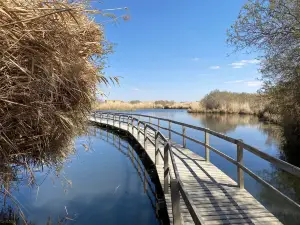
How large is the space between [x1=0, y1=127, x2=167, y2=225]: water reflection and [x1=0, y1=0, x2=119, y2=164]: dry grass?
373 mm

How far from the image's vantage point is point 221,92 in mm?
38531

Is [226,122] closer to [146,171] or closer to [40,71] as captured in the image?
[146,171]

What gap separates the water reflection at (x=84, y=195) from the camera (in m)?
3.81

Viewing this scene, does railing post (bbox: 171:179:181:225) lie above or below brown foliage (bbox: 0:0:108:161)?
below

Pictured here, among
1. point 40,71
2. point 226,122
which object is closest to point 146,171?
point 40,71

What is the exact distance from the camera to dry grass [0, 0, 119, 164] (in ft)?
5.73

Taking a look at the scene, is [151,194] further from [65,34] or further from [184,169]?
[65,34]

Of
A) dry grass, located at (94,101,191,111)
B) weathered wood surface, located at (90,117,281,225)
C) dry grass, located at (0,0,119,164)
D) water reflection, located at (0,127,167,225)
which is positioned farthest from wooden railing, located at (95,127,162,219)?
dry grass, located at (94,101,191,111)

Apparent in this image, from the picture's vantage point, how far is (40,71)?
6.41 ft

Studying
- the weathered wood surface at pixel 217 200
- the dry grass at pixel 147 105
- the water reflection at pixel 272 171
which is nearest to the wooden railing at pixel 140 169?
the weathered wood surface at pixel 217 200

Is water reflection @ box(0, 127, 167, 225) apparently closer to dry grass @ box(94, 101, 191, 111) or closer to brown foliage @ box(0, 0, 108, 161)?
brown foliage @ box(0, 0, 108, 161)

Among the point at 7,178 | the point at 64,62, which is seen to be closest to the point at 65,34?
the point at 64,62

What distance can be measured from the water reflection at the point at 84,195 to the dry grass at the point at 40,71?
373 mm

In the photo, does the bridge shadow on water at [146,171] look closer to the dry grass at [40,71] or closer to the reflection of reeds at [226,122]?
the dry grass at [40,71]
